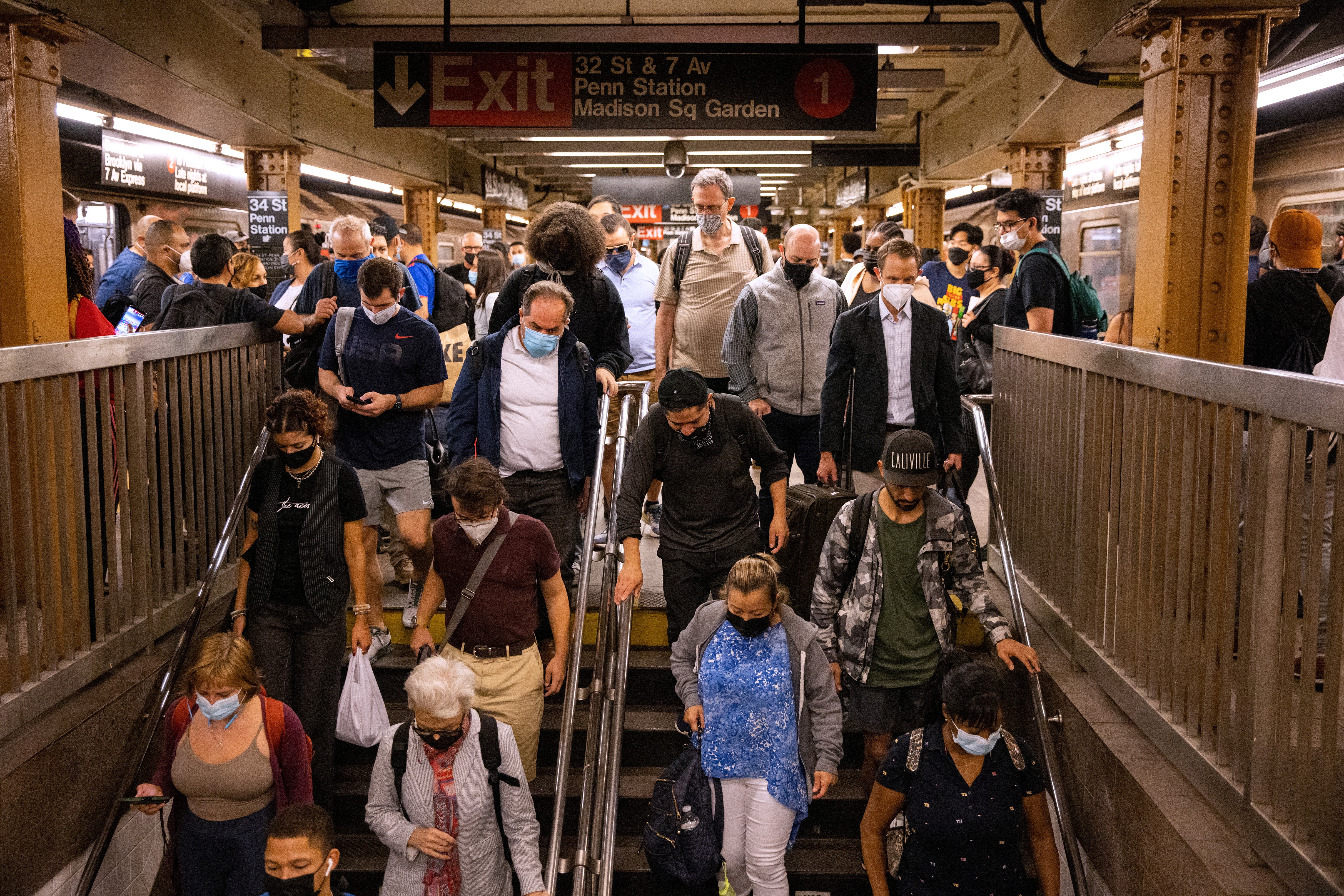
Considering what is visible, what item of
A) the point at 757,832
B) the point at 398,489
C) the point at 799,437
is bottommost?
the point at 757,832

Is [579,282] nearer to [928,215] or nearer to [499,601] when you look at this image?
[499,601]

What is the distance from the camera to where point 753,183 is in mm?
18797

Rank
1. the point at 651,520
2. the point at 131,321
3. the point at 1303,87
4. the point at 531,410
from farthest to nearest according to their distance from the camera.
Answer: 1. the point at 1303,87
2. the point at 651,520
3. the point at 131,321
4. the point at 531,410

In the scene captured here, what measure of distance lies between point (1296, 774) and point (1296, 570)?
0.50 m

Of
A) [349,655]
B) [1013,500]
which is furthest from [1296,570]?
[349,655]

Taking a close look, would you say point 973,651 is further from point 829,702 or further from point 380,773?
point 380,773

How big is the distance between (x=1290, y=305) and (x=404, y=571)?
4510mm

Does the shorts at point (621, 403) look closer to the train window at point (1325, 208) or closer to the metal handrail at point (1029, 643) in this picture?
the metal handrail at point (1029, 643)

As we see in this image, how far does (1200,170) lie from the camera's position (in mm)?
4758

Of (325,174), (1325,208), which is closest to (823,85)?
(1325,208)

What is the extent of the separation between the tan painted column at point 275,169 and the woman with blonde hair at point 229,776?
7.51 m

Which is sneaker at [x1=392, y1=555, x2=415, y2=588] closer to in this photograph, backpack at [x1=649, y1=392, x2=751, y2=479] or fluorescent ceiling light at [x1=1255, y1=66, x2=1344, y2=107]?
backpack at [x1=649, y1=392, x2=751, y2=479]

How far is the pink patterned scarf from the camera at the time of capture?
3.87 metres

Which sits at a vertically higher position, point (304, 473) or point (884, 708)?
point (304, 473)
